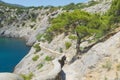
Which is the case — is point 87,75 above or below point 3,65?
above

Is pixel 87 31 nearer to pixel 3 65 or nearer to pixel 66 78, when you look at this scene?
pixel 66 78

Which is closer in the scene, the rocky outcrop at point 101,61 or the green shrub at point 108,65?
the green shrub at point 108,65

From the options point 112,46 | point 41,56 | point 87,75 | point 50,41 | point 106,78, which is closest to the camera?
point 106,78

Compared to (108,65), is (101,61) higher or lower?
lower

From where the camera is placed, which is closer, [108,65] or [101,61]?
[108,65]

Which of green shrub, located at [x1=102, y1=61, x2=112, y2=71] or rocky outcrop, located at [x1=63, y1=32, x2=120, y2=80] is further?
rocky outcrop, located at [x1=63, y1=32, x2=120, y2=80]

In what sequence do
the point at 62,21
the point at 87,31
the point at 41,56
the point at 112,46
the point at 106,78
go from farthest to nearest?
the point at 41,56 → the point at 62,21 → the point at 87,31 → the point at 112,46 → the point at 106,78

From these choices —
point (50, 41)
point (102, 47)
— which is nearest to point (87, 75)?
point (102, 47)

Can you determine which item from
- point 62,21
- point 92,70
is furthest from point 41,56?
point 92,70

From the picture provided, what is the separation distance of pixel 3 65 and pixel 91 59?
57.5 metres

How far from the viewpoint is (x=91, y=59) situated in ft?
130

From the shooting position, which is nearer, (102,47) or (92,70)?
(92,70)

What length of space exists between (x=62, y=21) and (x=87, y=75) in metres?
28.9

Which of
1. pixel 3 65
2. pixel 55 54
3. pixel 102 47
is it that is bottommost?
pixel 3 65
